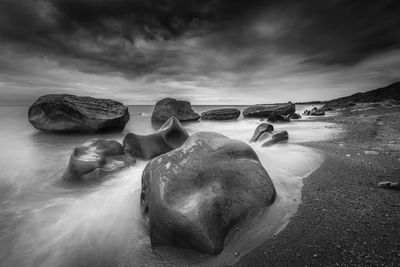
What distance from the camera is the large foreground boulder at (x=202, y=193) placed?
7.25 feet

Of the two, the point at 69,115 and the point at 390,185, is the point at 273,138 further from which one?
the point at 69,115

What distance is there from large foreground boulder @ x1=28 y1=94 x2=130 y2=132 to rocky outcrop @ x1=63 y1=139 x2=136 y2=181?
7581 millimetres

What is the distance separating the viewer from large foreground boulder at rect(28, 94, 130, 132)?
11.9m

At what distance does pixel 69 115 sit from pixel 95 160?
30.7ft

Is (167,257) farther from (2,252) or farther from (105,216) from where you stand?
(2,252)

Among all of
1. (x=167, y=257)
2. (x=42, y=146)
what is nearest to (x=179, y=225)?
(x=167, y=257)

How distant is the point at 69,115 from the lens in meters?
11.9

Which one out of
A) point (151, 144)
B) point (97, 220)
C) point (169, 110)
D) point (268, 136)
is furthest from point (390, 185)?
point (169, 110)

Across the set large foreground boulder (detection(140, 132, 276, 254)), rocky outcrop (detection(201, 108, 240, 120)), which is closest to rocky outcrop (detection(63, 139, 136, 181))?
large foreground boulder (detection(140, 132, 276, 254))

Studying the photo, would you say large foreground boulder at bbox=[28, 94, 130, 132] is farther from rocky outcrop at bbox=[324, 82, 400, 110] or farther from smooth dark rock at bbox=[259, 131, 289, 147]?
rocky outcrop at bbox=[324, 82, 400, 110]

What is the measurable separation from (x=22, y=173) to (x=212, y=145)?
6.60 meters

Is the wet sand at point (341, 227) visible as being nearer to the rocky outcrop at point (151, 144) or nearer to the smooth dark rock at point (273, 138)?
the smooth dark rock at point (273, 138)

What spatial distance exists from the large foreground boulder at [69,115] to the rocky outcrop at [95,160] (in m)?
7.58

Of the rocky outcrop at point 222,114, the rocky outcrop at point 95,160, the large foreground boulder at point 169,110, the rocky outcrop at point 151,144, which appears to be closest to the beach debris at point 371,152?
the rocky outcrop at point 151,144
